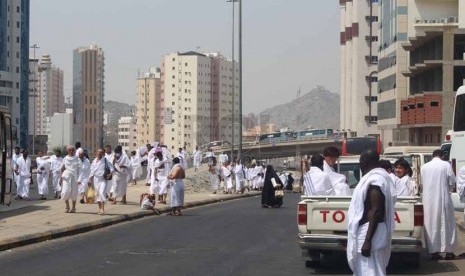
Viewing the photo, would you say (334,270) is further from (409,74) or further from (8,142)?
(409,74)

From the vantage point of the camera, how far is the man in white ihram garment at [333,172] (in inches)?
509

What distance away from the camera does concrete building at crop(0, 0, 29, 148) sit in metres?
122

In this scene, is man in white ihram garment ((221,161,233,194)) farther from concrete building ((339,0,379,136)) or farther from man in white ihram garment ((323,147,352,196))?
concrete building ((339,0,379,136))

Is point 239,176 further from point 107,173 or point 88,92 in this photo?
point 88,92

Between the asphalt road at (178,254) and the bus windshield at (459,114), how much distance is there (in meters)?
3.46

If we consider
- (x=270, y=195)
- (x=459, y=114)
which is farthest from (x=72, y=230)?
(x=270, y=195)

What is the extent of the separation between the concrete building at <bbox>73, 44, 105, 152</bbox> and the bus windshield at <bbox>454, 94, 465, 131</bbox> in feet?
452

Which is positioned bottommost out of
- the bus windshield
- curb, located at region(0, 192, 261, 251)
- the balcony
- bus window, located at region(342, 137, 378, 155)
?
curb, located at region(0, 192, 261, 251)

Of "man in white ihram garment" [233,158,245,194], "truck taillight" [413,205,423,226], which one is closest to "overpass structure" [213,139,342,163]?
"man in white ihram garment" [233,158,245,194]

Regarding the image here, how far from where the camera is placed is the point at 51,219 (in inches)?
811

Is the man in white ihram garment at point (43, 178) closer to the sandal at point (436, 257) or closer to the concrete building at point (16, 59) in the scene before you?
the sandal at point (436, 257)

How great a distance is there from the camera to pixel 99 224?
20.1m

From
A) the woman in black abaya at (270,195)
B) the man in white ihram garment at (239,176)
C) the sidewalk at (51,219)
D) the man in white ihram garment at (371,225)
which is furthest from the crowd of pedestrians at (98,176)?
the man in white ihram garment at (371,225)

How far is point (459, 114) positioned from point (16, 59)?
11727cm
